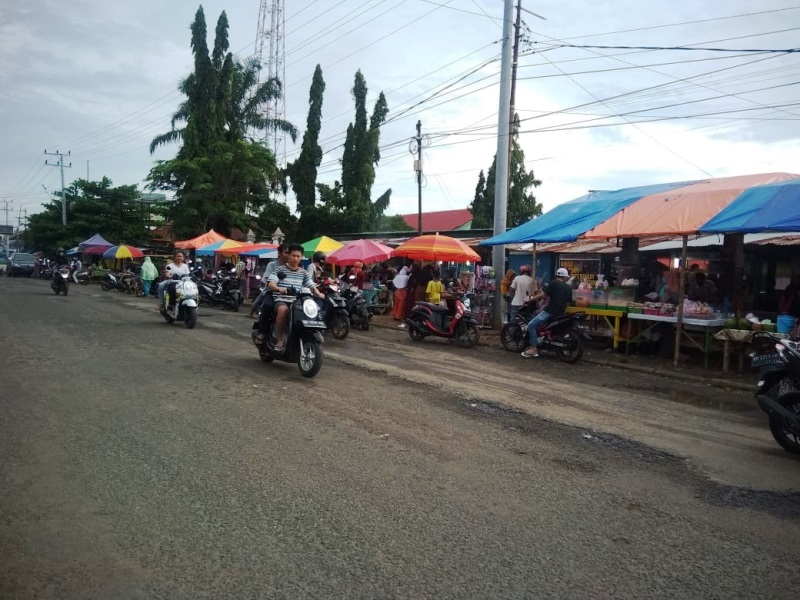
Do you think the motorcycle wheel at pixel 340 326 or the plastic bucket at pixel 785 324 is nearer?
the plastic bucket at pixel 785 324

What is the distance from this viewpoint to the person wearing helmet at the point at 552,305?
10.9 meters

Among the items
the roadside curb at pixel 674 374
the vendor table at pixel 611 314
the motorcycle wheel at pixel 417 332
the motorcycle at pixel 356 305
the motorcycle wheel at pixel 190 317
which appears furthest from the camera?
the motorcycle at pixel 356 305

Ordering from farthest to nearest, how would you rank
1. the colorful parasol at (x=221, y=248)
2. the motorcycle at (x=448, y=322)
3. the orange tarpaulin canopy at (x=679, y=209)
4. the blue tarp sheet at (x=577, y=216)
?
the colorful parasol at (x=221, y=248) → the motorcycle at (x=448, y=322) → the blue tarp sheet at (x=577, y=216) → the orange tarpaulin canopy at (x=679, y=209)

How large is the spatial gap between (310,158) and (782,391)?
3547cm

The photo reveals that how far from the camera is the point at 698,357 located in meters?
11.3

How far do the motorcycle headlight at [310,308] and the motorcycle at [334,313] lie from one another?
4.40 meters

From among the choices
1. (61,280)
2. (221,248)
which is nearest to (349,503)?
(221,248)

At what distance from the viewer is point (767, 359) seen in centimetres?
585

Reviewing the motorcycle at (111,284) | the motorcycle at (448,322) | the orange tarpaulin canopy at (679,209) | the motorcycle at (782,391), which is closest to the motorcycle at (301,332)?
the motorcycle at (448,322)

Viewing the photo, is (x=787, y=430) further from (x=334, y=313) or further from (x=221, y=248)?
(x=221, y=248)

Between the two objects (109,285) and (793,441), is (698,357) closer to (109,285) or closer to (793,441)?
(793,441)

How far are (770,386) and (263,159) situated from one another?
3235cm

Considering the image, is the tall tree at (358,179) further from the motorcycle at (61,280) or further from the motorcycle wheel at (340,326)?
the motorcycle wheel at (340,326)

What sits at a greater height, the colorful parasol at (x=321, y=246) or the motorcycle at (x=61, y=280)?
the colorful parasol at (x=321, y=246)
